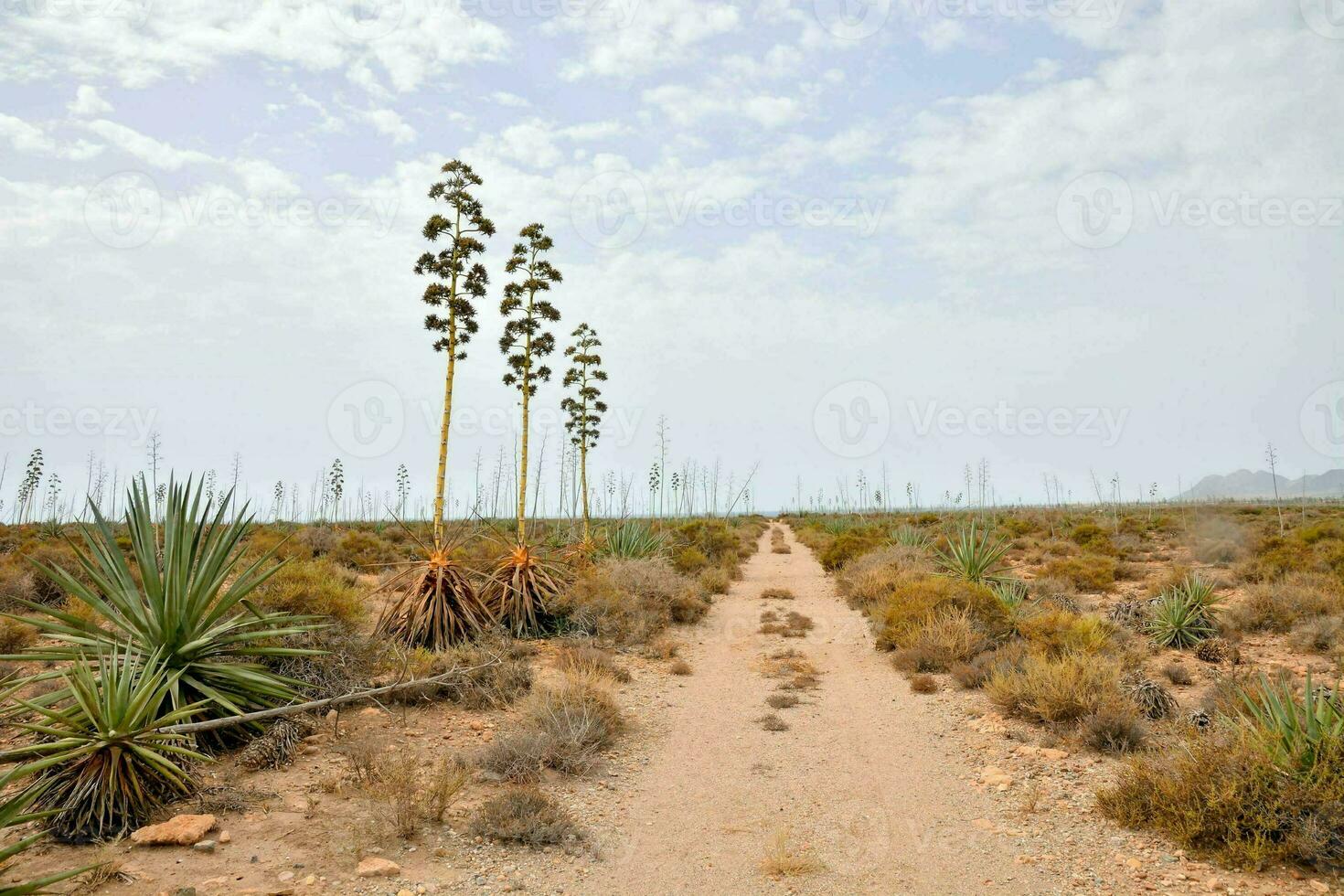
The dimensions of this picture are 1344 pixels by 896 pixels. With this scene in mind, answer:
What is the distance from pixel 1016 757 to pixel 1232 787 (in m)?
2.39

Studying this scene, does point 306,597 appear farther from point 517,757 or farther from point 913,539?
point 913,539

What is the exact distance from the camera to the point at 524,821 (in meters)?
5.52

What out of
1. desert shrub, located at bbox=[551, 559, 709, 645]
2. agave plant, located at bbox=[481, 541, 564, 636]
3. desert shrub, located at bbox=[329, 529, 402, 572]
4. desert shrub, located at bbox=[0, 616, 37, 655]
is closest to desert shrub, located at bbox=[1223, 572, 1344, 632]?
desert shrub, located at bbox=[551, 559, 709, 645]

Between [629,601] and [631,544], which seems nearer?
[629,601]

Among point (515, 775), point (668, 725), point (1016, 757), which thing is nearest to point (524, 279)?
point (668, 725)

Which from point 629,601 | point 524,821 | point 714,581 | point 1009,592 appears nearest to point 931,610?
point 1009,592

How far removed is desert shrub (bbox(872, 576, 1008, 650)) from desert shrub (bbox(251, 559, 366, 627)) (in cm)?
816

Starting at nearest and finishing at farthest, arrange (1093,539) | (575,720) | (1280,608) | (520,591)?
(575,720)
(520,591)
(1280,608)
(1093,539)

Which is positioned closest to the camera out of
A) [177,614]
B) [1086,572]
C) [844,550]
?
[177,614]

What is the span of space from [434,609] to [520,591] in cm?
217

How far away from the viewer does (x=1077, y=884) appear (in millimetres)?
4949

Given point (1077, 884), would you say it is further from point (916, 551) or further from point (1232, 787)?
point (916, 551)

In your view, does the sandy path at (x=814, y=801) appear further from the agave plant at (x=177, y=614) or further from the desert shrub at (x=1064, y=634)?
the agave plant at (x=177, y=614)

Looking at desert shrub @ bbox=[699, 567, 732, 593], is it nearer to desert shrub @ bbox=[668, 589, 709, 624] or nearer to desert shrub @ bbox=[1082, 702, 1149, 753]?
desert shrub @ bbox=[668, 589, 709, 624]
